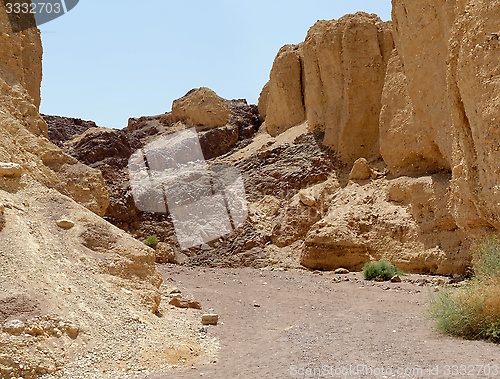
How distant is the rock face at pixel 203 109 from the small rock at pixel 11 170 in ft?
75.0

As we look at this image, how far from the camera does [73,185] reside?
1104 cm

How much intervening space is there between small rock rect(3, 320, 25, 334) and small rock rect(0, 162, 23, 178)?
3.40m

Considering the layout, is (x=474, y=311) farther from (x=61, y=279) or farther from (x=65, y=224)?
(x=65, y=224)

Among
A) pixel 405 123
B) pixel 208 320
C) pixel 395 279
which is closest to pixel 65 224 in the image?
pixel 208 320

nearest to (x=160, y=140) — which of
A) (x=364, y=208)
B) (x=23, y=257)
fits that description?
(x=364, y=208)

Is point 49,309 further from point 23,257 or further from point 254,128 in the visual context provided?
point 254,128

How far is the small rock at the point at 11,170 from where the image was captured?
822 centimetres

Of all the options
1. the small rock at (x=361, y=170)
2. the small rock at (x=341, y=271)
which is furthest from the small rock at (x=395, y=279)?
the small rock at (x=361, y=170)

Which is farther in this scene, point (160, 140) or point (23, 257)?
point (160, 140)

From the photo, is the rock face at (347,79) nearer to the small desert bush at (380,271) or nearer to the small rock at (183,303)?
the small desert bush at (380,271)

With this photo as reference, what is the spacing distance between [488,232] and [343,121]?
1235cm

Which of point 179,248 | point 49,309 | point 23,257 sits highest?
point 23,257

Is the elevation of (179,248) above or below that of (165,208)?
below

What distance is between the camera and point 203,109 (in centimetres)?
3142
